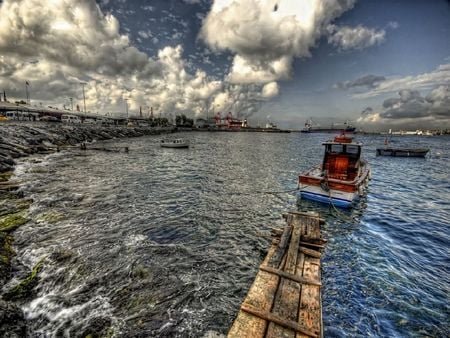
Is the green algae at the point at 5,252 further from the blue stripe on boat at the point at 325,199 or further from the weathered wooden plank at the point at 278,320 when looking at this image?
the blue stripe on boat at the point at 325,199

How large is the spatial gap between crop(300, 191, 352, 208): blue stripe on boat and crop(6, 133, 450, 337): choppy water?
67 centimetres

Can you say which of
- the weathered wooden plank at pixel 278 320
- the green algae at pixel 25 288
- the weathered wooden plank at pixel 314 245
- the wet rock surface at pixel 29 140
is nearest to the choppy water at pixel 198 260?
the green algae at pixel 25 288

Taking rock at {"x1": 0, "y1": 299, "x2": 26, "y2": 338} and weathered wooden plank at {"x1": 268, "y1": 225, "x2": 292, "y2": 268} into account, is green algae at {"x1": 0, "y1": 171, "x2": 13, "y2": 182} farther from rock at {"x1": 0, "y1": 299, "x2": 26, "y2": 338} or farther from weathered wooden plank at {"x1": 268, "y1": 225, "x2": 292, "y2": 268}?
weathered wooden plank at {"x1": 268, "y1": 225, "x2": 292, "y2": 268}

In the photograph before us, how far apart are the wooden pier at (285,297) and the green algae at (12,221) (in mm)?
12566

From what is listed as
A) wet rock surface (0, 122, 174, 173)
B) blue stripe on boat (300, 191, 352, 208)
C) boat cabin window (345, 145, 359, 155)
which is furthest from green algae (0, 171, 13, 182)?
boat cabin window (345, 145, 359, 155)

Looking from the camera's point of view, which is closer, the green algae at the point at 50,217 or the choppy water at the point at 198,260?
the choppy water at the point at 198,260

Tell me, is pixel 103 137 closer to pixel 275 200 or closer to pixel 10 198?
pixel 10 198

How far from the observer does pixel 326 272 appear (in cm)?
860

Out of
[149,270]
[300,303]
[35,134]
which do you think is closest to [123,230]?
[149,270]

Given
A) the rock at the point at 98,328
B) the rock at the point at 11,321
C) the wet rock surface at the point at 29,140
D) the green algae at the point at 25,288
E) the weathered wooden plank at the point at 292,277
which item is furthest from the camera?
the wet rock surface at the point at 29,140

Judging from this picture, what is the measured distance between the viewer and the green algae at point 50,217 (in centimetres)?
1182

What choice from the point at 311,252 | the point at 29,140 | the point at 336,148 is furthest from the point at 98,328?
the point at 29,140

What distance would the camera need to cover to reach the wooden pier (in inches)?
170

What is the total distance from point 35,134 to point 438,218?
63.8 metres
